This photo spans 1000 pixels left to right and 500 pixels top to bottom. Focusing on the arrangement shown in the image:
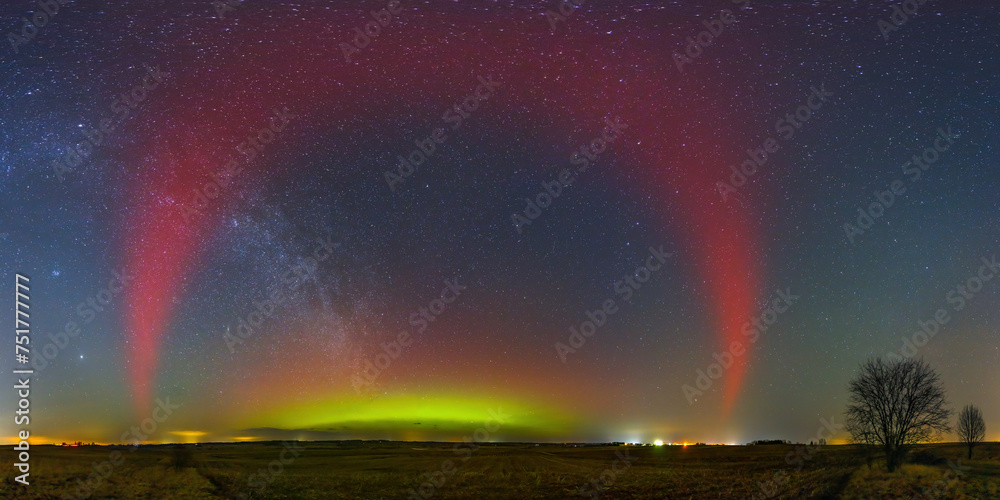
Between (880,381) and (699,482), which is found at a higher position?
(880,381)

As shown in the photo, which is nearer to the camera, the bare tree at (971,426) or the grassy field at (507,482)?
the grassy field at (507,482)

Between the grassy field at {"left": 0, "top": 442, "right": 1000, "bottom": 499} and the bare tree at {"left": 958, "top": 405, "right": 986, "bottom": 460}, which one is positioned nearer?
the grassy field at {"left": 0, "top": 442, "right": 1000, "bottom": 499}

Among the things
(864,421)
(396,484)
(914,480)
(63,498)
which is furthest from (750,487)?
(63,498)

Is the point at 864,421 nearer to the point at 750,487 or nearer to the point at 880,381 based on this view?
the point at 880,381

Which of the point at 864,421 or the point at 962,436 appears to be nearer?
the point at 864,421

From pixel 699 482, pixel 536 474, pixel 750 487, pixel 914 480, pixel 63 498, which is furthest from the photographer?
pixel 536 474

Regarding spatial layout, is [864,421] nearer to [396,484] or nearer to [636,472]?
[636,472]

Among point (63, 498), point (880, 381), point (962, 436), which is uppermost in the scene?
point (880, 381)

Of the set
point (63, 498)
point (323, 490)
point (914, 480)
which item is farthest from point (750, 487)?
point (63, 498)

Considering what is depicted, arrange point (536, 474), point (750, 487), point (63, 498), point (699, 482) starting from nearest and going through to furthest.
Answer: point (63, 498)
point (750, 487)
point (699, 482)
point (536, 474)
